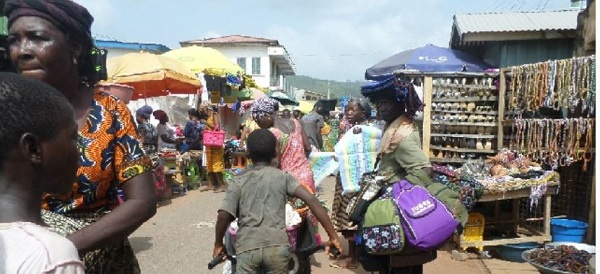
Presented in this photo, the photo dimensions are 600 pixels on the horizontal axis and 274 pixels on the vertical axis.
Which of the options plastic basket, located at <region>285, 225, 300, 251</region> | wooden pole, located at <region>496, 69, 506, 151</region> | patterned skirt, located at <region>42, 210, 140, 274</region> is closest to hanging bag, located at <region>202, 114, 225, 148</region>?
wooden pole, located at <region>496, 69, 506, 151</region>

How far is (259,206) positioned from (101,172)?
1.87 meters

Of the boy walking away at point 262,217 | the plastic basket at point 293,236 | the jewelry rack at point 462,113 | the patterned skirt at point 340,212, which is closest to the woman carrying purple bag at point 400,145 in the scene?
the plastic basket at point 293,236

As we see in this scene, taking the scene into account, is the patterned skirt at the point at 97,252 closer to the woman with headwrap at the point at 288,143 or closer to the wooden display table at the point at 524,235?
the woman with headwrap at the point at 288,143

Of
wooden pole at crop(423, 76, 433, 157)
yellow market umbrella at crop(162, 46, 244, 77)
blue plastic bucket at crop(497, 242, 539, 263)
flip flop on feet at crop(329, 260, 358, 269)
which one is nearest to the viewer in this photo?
flip flop on feet at crop(329, 260, 358, 269)

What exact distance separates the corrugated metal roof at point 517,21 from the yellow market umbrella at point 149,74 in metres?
4.79

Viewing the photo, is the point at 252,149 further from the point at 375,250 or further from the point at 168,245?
the point at 168,245

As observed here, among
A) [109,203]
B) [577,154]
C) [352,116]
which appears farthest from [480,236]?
[109,203]

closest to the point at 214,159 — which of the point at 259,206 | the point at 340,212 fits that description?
the point at 340,212

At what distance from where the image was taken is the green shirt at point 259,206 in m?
3.43

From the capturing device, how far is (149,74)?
29.1ft

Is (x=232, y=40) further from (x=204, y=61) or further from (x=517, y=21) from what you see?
(x=517, y=21)

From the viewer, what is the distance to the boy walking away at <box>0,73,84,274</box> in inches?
40.1

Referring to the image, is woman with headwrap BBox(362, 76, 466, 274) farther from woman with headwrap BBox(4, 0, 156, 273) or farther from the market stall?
woman with headwrap BBox(4, 0, 156, 273)

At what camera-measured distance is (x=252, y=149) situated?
3.67 meters
